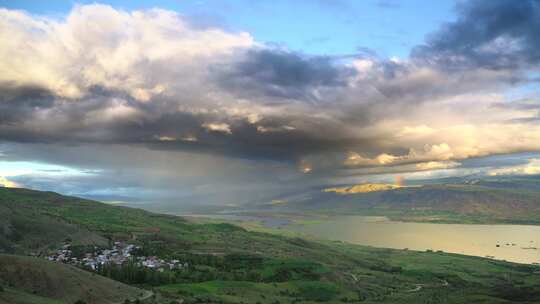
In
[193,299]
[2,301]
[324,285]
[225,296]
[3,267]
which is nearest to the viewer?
[2,301]

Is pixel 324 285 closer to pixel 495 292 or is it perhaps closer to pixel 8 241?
pixel 495 292

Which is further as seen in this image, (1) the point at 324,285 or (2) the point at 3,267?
(1) the point at 324,285

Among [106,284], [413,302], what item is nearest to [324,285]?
[413,302]

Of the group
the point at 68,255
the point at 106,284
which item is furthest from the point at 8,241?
the point at 106,284

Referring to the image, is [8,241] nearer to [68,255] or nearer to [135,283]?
[68,255]

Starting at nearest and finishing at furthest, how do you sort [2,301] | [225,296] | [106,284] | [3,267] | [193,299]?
[2,301] < [3,267] < [106,284] < [193,299] < [225,296]

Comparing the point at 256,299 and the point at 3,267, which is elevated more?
the point at 3,267
